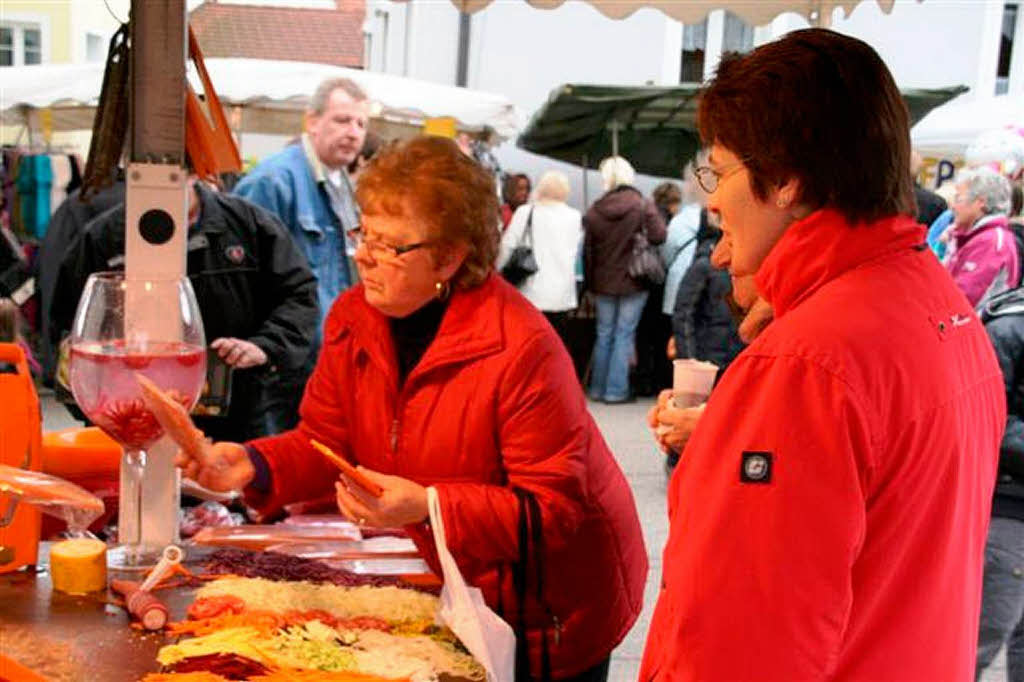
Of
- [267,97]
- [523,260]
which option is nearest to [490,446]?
[523,260]

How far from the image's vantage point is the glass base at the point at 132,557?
2099 millimetres

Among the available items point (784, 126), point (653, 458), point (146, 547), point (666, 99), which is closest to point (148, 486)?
point (146, 547)

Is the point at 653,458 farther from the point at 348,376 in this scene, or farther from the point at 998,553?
the point at 348,376

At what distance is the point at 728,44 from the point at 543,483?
1320 cm

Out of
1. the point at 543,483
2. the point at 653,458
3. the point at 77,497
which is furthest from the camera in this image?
the point at 653,458

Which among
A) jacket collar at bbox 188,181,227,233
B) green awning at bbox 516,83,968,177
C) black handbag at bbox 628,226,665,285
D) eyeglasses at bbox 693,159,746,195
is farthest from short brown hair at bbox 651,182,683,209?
eyeglasses at bbox 693,159,746,195

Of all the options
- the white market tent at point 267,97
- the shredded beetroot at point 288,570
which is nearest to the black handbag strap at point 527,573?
the shredded beetroot at point 288,570

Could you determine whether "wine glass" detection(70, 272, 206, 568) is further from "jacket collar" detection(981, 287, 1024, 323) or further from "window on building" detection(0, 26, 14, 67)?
"window on building" detection(0, 26, 14, 67)

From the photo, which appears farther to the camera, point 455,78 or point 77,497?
point 455,78

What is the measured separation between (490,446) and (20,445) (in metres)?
0.83

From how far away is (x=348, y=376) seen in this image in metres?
Result: 2.19

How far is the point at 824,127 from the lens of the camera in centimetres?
132

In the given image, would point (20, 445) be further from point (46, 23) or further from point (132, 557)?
point (46, 23)

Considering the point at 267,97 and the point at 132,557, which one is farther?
the point at 267,97
